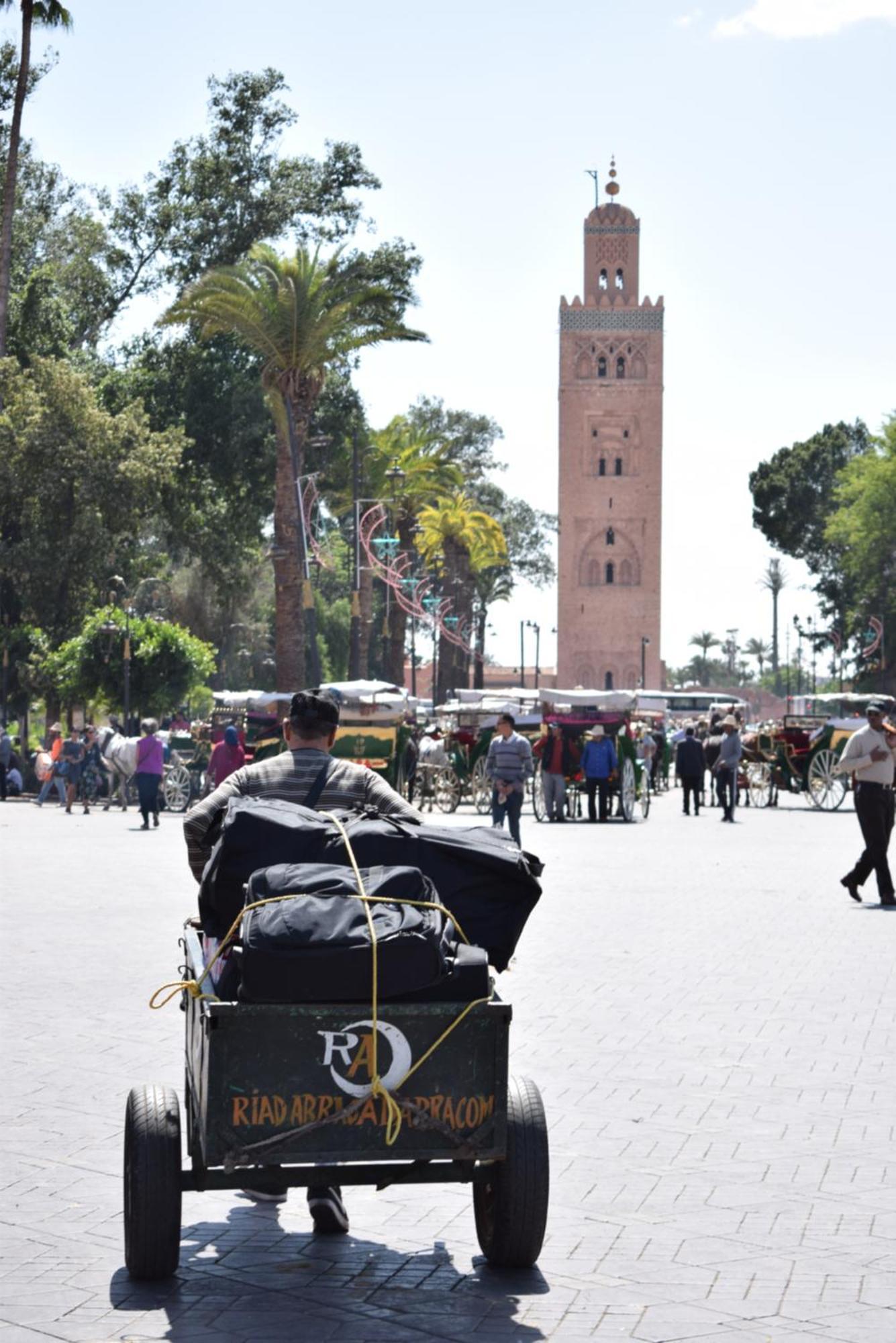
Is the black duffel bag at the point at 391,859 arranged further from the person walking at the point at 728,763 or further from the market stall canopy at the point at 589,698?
the market stall canopy at the point at 589,698

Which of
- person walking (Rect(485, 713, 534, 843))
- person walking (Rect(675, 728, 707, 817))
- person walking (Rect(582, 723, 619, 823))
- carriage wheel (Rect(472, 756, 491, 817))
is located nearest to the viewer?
person walking (Rect(485, 713, 534, 843))

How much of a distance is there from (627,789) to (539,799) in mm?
3638

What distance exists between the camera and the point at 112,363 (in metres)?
51.7

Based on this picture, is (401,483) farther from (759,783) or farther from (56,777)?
Answer: (56,777)

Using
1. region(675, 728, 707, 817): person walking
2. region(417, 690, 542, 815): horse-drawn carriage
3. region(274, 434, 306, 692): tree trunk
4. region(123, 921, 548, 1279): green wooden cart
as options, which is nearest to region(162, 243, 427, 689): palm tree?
region(274, 434, 306, 692): tree trunk

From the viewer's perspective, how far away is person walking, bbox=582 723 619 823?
99.9ft

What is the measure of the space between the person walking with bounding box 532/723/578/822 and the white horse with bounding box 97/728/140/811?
631cm

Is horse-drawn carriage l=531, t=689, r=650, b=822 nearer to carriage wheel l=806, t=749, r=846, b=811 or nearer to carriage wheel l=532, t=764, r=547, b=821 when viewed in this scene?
carriage wheel l=532, t=764, r=547, b=821

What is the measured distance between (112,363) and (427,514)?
1970 cm

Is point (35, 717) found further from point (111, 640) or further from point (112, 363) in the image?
point (111, 640)

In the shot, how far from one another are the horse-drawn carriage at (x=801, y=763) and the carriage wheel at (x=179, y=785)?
11.1m

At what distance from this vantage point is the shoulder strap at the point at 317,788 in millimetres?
5715

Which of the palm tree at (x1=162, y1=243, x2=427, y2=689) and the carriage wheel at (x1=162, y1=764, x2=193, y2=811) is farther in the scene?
the palm tree at (x1=162, y1=243, x2=427, y2=689)

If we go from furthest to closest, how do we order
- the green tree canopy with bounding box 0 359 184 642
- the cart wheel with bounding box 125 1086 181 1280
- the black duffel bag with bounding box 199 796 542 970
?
the green tree canopy with bounding box 0 359 184 642 → the black duffel bag with bounding box 199 796 542 970 → the cart wheel with bounding box 125 1086 181 1280
